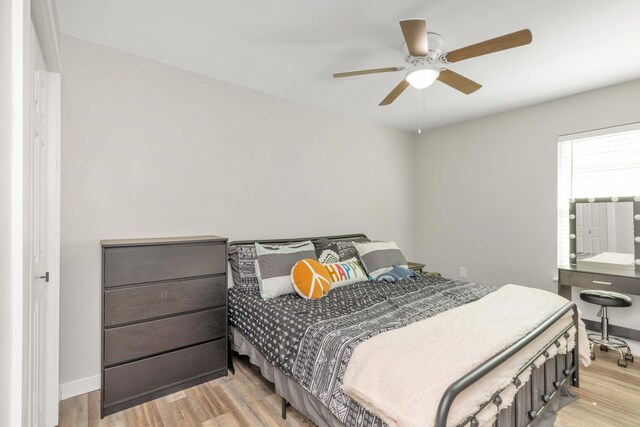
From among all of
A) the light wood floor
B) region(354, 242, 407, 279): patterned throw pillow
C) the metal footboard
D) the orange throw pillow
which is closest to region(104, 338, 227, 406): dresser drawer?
the light wood floor

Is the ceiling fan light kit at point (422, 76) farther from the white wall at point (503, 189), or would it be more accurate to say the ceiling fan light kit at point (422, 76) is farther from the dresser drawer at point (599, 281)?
the dresser drawer at point (599, 281)

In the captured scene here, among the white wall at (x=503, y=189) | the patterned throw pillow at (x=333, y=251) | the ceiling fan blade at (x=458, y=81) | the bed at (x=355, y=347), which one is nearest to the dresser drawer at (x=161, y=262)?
the bed at (x=355, y=347)

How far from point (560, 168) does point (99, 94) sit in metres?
4.41

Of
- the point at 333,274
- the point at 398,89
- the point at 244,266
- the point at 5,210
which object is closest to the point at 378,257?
the point at 333,274

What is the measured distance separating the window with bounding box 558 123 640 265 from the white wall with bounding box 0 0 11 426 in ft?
14.0

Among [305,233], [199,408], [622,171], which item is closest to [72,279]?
[199,408]

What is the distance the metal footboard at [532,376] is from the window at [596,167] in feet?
5.32

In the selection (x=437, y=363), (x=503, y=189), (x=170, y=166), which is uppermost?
(x=170, y=166)

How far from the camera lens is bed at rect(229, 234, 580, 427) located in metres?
1.37

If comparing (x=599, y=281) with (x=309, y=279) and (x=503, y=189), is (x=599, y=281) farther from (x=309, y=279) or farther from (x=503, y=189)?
(x=309, y=279)

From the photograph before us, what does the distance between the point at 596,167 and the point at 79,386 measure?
495 cm

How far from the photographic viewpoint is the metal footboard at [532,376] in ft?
3.52

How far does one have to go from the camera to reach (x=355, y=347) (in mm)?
1503

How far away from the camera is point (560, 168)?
3389 millimetres
